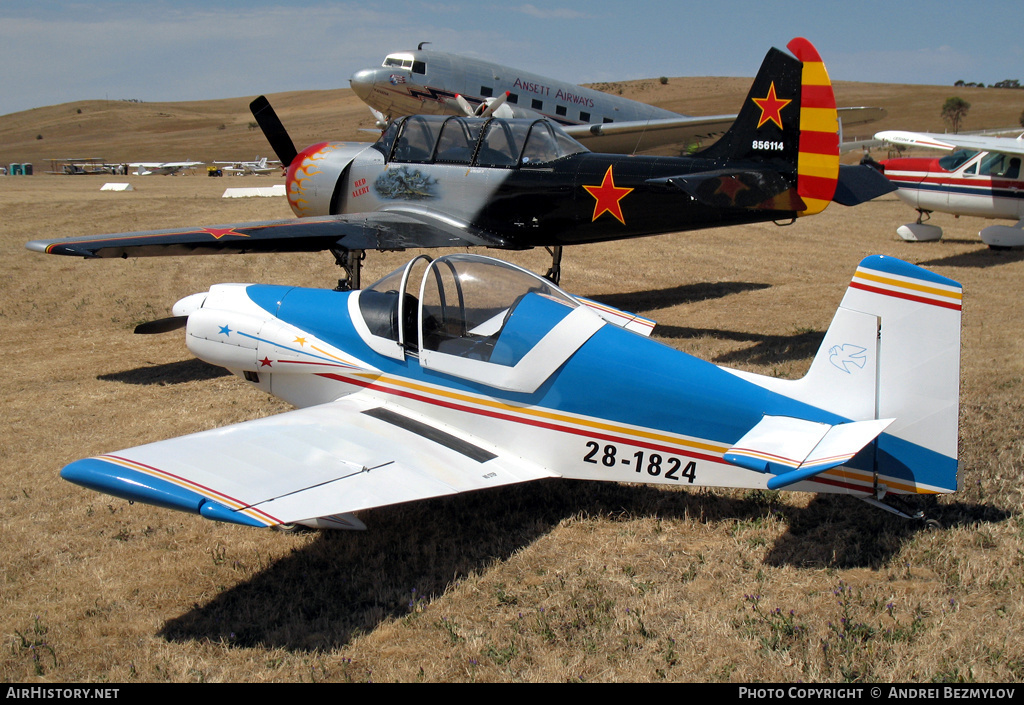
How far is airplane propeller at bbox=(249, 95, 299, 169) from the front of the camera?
462 inches

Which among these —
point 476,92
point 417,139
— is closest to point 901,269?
point 417,139

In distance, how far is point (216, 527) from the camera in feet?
16.4

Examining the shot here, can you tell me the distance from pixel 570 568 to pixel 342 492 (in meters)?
1.37

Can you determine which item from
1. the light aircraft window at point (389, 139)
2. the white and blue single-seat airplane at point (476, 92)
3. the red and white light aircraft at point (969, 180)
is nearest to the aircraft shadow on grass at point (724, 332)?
the light aircraft window at point (389, 139)

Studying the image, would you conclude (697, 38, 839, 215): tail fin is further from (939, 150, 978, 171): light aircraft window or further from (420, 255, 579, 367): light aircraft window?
(939, 150, 978, 171): light aircraft window

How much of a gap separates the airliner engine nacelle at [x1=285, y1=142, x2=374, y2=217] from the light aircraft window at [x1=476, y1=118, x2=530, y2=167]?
1914 mm

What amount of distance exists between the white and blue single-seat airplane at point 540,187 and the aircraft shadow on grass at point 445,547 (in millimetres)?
4233

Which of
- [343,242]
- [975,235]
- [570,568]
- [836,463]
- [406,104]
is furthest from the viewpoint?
[406,104]

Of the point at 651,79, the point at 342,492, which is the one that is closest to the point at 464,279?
the point at 342,492

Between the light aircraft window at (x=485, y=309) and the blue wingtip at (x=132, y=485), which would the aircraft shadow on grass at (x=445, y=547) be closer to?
the blue wingtip at (x=132, y=485)

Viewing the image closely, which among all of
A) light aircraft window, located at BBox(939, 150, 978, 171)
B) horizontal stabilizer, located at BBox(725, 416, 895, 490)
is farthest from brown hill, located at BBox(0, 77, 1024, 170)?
horizontal stabilizer, located at BBox(725, 416, 895, 490)

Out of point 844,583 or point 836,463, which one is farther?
point 844,583

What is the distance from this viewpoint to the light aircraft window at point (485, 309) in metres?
4.79
